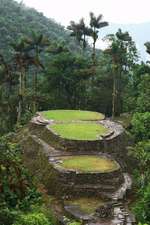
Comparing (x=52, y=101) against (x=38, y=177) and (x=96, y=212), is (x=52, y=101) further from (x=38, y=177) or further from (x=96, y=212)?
(x=96, y=212)

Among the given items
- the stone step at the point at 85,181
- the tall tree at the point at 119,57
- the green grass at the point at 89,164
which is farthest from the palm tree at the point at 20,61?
the stone step at the point at 85,181

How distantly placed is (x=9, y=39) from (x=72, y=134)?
26373 mm

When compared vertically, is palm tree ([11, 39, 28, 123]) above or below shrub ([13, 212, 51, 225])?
above

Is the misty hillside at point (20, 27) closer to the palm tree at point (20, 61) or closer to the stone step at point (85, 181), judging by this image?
the palm tree at point (20, 61)

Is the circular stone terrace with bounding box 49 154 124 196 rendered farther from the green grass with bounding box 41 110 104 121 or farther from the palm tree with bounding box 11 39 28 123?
the palm tree with bounding box 11 39 28 123

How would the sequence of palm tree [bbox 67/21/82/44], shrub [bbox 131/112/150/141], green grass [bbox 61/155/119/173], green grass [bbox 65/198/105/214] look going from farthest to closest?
palm tree [bbox 67/21/82/44] → shrub [bbox 131/112/150/141] → green grass [bbox 61/155/119/173] → green grass [bbox 65/198/105/214]

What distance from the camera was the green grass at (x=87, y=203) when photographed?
2181 centimetres

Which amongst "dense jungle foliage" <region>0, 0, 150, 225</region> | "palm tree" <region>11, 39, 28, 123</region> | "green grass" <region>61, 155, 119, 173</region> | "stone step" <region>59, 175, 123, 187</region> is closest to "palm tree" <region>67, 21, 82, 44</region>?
"dense jungle foliage" <region>0, 0, 150, 225</region>

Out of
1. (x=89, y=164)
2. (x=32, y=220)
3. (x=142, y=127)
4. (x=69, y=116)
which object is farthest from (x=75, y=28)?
(x=32, y=220)

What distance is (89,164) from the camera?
81.8 ft

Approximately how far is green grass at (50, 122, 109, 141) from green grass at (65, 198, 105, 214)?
15.8 feet

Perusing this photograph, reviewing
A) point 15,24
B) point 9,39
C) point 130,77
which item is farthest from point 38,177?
point 15,24

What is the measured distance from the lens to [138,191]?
2314 cm

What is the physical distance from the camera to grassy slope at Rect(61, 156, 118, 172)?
79.6 ft
